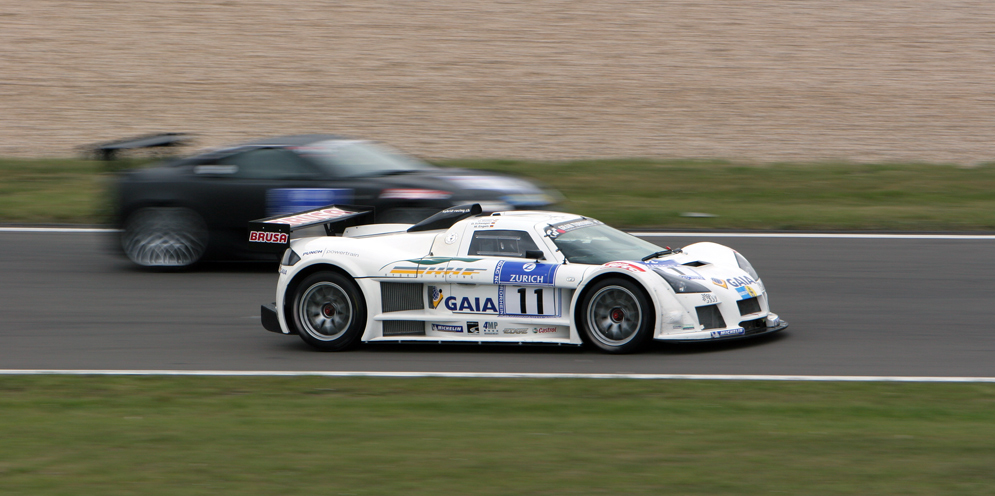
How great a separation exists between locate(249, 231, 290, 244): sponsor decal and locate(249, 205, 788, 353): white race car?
0.4 inches

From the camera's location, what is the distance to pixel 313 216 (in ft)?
Result: 33.1

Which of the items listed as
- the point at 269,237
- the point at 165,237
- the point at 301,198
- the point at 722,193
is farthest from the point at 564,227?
the point at 722,193

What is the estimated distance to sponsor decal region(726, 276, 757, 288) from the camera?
9094 mm

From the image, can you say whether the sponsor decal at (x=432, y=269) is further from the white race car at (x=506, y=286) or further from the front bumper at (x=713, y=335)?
the front bumper at (x=713, y=335)

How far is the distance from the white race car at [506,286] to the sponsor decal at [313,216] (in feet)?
0.11

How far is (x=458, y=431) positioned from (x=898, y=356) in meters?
3.99

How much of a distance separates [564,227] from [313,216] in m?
2.17

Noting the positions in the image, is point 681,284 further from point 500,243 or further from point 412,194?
point 412,194

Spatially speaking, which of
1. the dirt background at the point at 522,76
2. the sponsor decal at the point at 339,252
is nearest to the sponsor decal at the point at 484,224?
the sponsor decal at the point at 339,252

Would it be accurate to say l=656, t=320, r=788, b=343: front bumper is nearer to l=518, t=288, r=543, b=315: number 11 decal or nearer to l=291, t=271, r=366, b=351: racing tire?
l=518, t=288, r=543, b=315: number 11 decal

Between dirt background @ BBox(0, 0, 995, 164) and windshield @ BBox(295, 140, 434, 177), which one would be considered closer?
windshield @ BBox(295, 140, 434, 177)

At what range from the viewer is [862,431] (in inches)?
251

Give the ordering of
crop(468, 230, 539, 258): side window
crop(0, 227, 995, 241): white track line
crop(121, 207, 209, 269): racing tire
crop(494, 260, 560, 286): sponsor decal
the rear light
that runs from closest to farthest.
Result: crop(494, 260, 560, 286): sponsor decal < crop(468, 230, 539, 258): side window < the rear light < crop(121, 207, 209, 269): racing tire < crop(0, 227, 995, 241): white track line

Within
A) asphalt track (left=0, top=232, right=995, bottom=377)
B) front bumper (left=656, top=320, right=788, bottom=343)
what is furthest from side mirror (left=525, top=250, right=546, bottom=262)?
front bumper (left=656, top=320, right=788, bottom=343)
